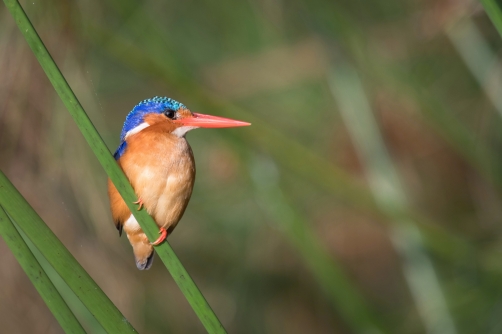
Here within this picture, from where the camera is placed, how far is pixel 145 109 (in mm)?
1456

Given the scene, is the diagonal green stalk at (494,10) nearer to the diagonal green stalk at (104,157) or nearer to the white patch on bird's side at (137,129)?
the diagonal green stalk at (104,157)

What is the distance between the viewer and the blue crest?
141 cm

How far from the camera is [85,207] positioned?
185 cm

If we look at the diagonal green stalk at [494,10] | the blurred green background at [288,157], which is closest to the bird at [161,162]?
the blurred green background at [288,157]

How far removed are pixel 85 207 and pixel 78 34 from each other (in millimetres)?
529

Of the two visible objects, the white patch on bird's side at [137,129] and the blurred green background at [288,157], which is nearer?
the white patch on bird's side at [137,129]

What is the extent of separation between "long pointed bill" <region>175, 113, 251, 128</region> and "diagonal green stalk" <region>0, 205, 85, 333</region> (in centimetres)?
53

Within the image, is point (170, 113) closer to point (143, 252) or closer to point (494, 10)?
point (143, 252)

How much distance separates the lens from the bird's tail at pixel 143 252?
1.54 meters

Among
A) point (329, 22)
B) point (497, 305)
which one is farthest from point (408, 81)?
point (497, 305)

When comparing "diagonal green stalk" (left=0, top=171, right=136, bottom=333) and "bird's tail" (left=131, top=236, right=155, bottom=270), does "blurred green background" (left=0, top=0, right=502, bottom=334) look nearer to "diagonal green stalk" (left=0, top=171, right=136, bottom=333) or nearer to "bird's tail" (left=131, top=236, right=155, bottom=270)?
"bird's tail" (left=131, top=236, right=155, bottom=270)

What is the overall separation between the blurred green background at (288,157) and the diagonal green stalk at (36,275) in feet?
2.08

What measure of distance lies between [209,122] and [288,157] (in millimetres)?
386

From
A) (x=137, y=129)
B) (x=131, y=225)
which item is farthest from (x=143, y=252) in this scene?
(x=137, y=129)
